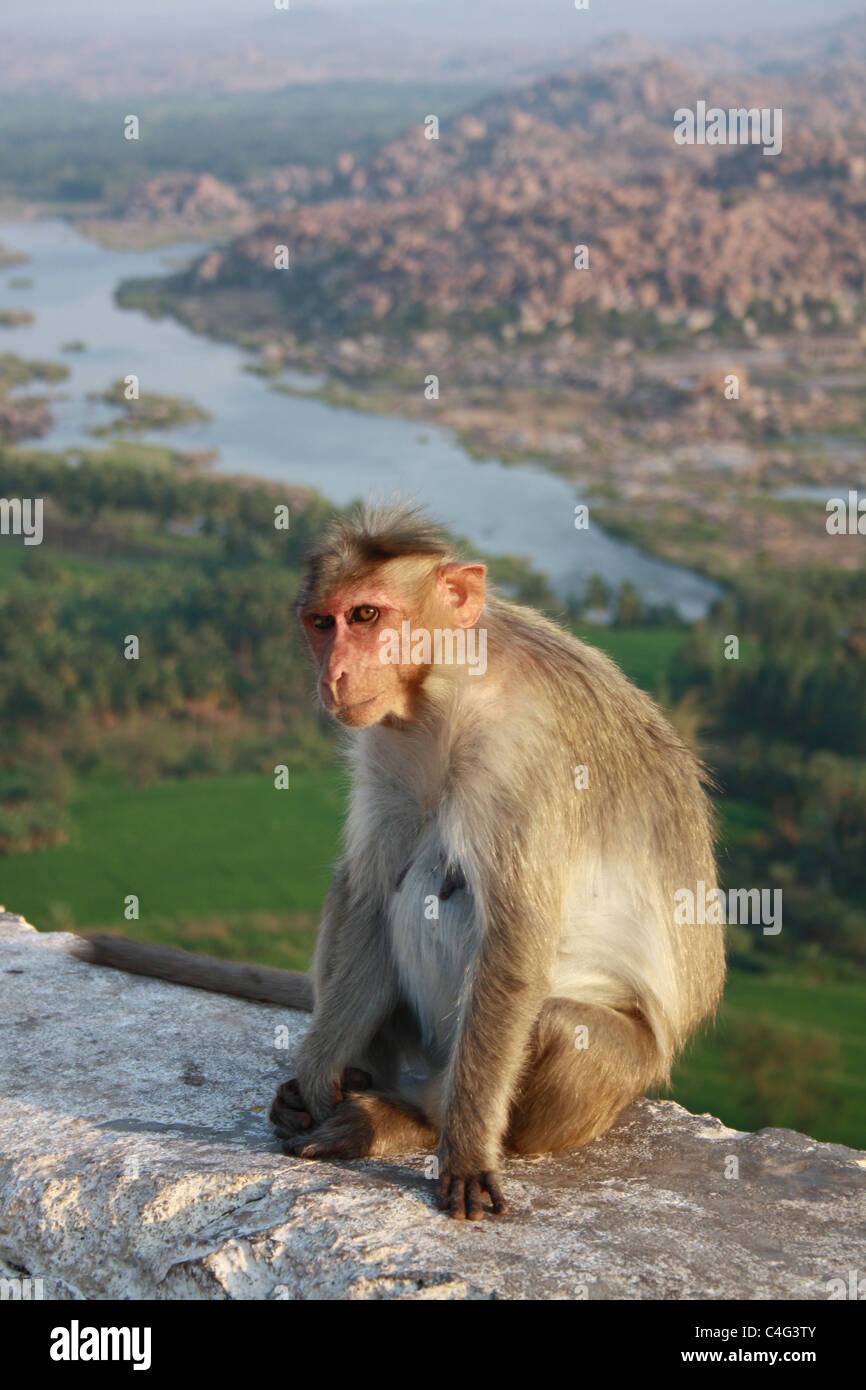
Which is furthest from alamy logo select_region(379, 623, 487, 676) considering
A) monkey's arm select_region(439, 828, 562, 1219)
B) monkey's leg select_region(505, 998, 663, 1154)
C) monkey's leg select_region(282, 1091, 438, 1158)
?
monkey's leg select_region(282, 1091, 438, 1158)

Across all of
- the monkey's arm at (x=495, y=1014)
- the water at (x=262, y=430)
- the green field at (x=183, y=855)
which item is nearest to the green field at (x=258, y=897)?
the green field at (x=183, y=855)

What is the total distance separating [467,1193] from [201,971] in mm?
1919

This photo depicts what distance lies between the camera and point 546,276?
241 feet

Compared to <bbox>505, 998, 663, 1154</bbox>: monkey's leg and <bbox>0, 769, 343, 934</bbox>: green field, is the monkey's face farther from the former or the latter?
<bbox>0, 769, 343, 934</bbox>: green field

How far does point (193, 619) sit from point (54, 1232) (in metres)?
49.5

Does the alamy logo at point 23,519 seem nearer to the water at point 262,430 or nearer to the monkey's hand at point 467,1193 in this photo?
the water at point 262,430

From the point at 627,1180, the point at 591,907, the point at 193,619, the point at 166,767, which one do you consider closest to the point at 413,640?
the point at 591,907

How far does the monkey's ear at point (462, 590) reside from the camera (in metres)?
3.69

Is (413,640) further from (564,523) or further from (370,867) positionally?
(564,523)

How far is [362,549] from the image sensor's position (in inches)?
145

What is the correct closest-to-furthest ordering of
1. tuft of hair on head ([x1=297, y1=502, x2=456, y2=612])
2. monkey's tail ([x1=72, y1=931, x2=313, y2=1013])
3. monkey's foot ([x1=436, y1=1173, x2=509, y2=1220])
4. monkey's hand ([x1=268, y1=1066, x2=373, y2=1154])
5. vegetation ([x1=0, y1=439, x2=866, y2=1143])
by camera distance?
monkey's foot ([x1=436, y1=1173, x2=509, y2=1220]) → tuft of hair on head ([x1=297, y1=502, x2=456, y2=612]) → monkey's hand ([x1=268, y1=1066, x2=373, y2=1154]) → monkey's tail ([x1=72, y1=931, x2=313, y2=1013]) → vegetation ([x1=0, y1=439, x2=866, y2=1143])

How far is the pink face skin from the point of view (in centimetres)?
356

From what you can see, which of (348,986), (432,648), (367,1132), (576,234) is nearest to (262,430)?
(576,234)

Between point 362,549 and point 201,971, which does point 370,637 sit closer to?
point 362,549
